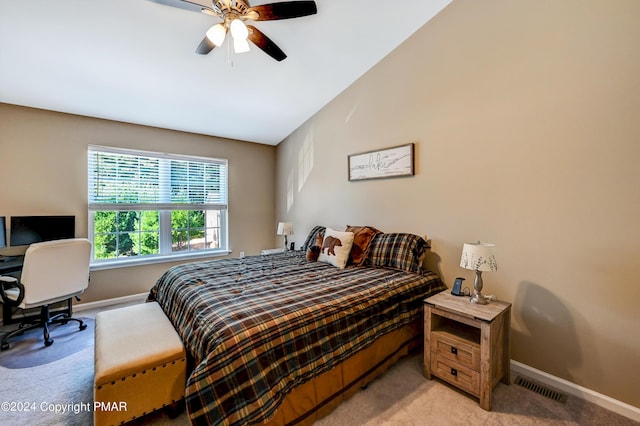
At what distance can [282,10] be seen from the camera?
176cm

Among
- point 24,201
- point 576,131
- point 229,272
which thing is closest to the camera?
point 576,131

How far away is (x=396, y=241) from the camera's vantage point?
2.69 m

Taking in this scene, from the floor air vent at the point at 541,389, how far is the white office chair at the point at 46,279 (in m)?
4.00

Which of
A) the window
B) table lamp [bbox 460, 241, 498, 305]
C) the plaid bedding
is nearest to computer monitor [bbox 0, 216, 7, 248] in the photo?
the window

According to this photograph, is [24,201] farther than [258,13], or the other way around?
[24,201]

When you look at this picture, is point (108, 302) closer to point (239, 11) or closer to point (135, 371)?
point (135, 371)

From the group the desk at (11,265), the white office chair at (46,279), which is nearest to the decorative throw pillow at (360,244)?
the white office chair at (46,279)

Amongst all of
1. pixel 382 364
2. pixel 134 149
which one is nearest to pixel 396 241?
pixel 382 364

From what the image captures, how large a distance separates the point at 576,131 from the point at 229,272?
2859 millimetres

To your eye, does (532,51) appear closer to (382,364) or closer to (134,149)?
(382,364)

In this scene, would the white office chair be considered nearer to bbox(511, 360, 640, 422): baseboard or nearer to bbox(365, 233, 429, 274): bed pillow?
bbox(365, 233, 429, 274): bed pillow

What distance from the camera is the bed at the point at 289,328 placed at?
132 centimetres

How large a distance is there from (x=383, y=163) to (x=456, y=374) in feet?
6.82

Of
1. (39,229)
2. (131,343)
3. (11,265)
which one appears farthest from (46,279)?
(131,343)
